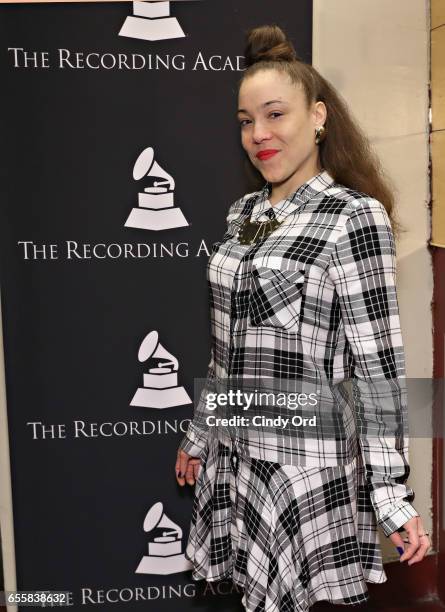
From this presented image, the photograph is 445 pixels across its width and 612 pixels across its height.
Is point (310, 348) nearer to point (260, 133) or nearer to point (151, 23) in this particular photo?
point (260, 133)

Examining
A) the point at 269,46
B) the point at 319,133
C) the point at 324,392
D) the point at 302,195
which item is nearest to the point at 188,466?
the point at 324,392

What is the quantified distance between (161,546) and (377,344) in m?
1.25

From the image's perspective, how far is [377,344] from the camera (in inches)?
56.1

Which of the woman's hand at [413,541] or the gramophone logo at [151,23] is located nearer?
the woman's hand at [413,541]

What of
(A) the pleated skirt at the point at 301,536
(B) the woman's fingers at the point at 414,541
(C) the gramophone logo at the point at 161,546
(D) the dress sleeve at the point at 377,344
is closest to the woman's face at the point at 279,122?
(D) the dress sleeve at the point at 377,344

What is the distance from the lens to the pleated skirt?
4.88ft

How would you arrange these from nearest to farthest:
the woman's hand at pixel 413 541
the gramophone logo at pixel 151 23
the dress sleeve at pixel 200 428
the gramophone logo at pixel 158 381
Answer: the woman's hand at pixel 413 541, the dress sleeve at pixel 200 428, the gramophone logo at pixel 151 23, the gramophone logo at pixel 158 381

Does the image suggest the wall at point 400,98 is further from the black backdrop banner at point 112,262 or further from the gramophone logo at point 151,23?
the gramophone logo at point 151,23

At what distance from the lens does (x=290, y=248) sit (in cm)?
148

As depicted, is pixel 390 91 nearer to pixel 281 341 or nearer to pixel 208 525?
pixel 281 341

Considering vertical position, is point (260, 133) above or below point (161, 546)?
above

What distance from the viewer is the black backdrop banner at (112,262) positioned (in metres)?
2.07

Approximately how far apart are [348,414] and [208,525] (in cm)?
47

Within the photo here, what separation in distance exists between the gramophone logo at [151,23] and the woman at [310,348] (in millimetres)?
566
